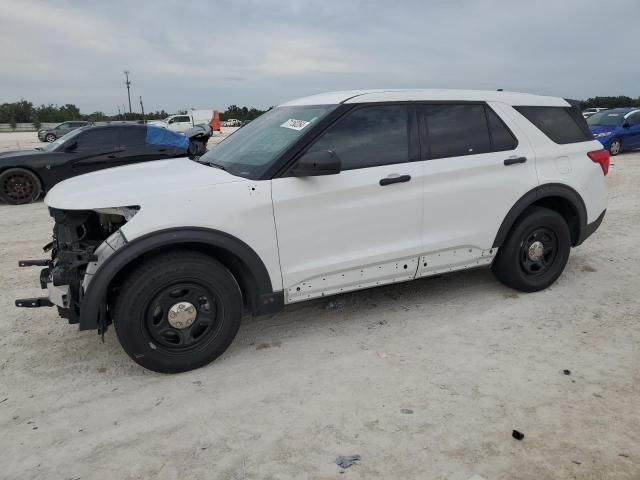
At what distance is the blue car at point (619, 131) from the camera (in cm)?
1470

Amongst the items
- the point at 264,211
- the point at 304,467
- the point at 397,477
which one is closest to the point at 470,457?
the point at 397,477

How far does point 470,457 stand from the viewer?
237cm

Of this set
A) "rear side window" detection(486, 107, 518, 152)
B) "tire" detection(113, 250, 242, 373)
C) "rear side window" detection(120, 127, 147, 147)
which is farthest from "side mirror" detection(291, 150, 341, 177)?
"rear side window" detection(120, 127, 147, 147)

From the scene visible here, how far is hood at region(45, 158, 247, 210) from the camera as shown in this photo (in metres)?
2.95

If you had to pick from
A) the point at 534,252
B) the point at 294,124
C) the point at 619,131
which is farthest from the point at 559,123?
the point at 619,131

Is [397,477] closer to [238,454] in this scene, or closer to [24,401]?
[238,454]

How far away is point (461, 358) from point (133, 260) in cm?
227

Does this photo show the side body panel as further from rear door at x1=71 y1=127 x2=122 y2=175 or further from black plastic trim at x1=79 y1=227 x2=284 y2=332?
rear door at x1=71 y1=127 x2=122 y2=175

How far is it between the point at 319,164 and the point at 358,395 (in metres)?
1.45

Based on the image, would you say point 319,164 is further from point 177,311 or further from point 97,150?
point 97,150

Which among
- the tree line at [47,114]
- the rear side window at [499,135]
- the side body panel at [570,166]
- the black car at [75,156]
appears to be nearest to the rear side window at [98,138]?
the black car at [75,156]

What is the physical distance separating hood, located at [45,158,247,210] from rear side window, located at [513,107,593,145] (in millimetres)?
2708

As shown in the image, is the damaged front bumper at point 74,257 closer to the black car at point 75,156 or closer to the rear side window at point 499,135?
the rear side window at point 499,135

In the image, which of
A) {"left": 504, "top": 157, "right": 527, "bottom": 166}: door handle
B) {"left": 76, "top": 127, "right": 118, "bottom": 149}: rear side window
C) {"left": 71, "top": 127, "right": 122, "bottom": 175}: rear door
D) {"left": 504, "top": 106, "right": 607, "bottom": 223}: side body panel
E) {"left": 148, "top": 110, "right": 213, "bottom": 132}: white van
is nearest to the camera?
{"left": 504, "top": 157, "right": 527, "bottom": 166}: door handle
